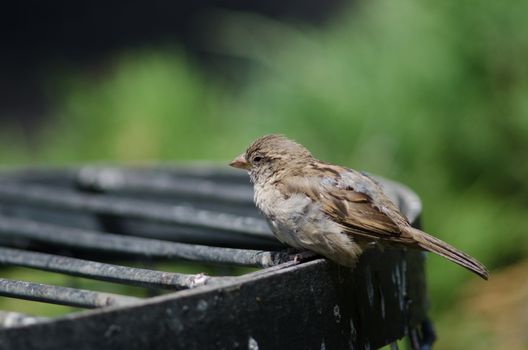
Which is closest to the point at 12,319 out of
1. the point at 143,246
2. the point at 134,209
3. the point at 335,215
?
the point at 143,246

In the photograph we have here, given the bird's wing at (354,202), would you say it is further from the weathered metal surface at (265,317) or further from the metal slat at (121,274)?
the metal slat at (121,274)

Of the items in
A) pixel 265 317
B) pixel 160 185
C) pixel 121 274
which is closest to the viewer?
pixel 265 317

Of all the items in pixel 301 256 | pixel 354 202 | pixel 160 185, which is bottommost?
pixel 160 185

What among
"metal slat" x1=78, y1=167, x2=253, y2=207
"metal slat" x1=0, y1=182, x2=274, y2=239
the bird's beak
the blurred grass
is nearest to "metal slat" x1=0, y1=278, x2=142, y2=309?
"metal slat" x1=0, y1=182, x2=274, y2=239

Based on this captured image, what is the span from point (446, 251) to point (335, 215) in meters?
0.36

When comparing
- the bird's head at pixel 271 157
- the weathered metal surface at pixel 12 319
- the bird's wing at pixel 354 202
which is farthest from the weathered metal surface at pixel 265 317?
the bird's head at pixel 271 157

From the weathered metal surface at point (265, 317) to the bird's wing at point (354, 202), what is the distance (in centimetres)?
25

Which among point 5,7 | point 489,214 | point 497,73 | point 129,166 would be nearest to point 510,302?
point 489,214

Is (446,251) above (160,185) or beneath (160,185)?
above

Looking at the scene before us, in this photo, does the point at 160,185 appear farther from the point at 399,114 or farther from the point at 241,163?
the point at 399,114

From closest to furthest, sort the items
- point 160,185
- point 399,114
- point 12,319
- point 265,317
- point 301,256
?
point 12,319, point 265,317, point 301,256, point 160,185, point 399,114

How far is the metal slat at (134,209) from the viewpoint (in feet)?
10.6

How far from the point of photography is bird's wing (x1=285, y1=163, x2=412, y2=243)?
297 cm

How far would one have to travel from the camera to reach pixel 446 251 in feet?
9.72
